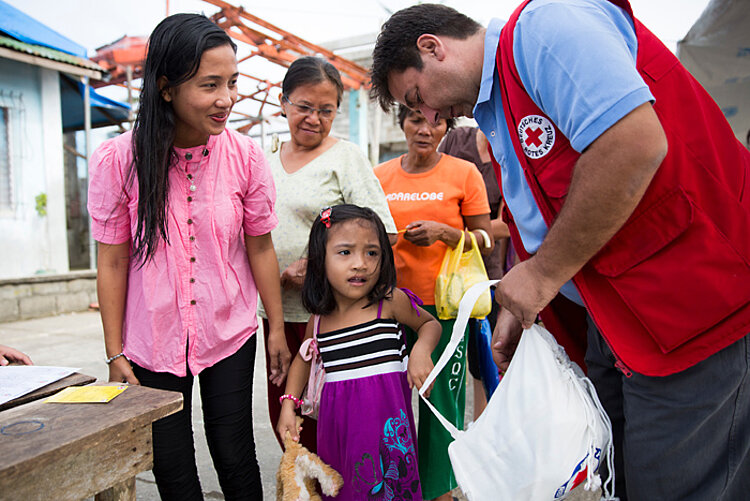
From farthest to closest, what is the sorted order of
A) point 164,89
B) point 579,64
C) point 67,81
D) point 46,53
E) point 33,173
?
point 67,81 → point 33,173 → point 46,53 → point 164,89 → point 579,64

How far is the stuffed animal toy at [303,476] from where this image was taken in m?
1.59

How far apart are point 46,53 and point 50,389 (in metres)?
6.22

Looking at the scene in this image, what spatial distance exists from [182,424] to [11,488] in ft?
2.47

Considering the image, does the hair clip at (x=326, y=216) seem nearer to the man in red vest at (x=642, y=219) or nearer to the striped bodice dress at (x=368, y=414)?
the striped bodice dress at (x=368, y=414)

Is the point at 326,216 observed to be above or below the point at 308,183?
below

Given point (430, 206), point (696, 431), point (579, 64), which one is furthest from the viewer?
point (430, 206)

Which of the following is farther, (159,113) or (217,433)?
(217,433)

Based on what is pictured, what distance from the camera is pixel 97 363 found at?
4.11 meters

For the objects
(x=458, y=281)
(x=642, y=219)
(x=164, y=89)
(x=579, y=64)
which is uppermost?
(x=164, y=89)

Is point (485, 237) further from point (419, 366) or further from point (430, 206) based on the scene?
point (419, 366)

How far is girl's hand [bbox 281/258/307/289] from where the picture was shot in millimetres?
1971

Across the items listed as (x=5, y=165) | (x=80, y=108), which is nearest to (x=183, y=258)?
(x=5, y=165)

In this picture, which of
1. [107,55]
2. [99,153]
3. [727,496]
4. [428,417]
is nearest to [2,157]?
[107,55]

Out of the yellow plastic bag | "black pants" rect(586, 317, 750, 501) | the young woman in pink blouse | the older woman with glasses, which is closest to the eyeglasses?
the older woman with glasses
